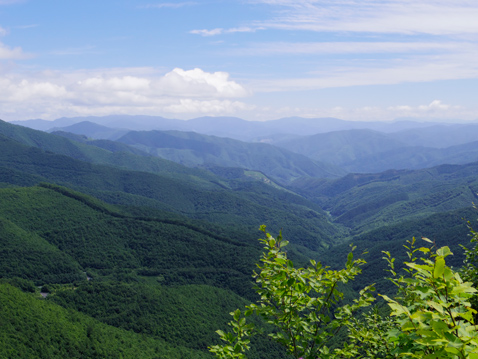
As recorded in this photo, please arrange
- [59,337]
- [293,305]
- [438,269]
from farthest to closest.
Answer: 1. [59,337]
2. [293,305]
3. [438,269]

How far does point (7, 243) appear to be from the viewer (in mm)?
156250

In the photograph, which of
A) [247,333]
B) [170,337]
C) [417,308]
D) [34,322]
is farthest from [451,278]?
[170,337]

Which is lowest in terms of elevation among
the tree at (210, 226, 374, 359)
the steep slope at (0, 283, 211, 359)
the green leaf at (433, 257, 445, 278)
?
the steep slope at (0, 283, 211, 359)

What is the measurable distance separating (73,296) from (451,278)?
13449 centimetres

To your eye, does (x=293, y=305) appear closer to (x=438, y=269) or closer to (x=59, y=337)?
(x=438, y=269)

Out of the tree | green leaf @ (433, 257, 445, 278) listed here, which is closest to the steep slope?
the tree

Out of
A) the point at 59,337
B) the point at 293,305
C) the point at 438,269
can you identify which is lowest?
the point at 59,337

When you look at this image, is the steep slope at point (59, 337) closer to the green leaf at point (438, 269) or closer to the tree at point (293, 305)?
the tree at point (293, 305)

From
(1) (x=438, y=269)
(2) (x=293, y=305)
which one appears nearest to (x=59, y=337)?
(2) (x=293, y=305)

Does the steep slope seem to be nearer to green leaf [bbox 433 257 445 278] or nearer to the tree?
the tree

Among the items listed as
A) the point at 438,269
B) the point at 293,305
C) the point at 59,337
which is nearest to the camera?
the point at 438,269

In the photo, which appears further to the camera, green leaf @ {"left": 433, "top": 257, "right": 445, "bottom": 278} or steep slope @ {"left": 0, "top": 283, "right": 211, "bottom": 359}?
steep slope @ {"left": 0, "top": 283, "right": 211, "bottom": 359}

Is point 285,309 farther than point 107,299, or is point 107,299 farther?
point 107,299

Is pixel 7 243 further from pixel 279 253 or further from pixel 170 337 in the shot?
pixel 279 253
